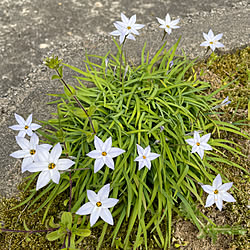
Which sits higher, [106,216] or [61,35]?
[61,35]

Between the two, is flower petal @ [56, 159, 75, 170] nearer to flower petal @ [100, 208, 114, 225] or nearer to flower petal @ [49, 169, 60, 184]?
flower petal @ [49, 169, 60, 184]

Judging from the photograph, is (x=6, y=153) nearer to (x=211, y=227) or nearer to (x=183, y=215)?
(x=183, y=215)

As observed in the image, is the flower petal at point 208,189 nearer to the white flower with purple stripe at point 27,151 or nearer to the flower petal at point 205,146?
the flower petal at point 205,146

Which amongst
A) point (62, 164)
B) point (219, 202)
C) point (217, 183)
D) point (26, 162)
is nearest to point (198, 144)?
point (217, 183)

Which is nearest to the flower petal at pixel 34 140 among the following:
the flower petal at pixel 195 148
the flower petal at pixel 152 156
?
the flower petal at pixel 152 156

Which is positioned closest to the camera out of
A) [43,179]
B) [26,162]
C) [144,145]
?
[43,179]

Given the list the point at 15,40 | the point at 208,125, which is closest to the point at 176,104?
the point at 208,125

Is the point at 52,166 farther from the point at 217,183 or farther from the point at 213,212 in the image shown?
the point at 213,212
